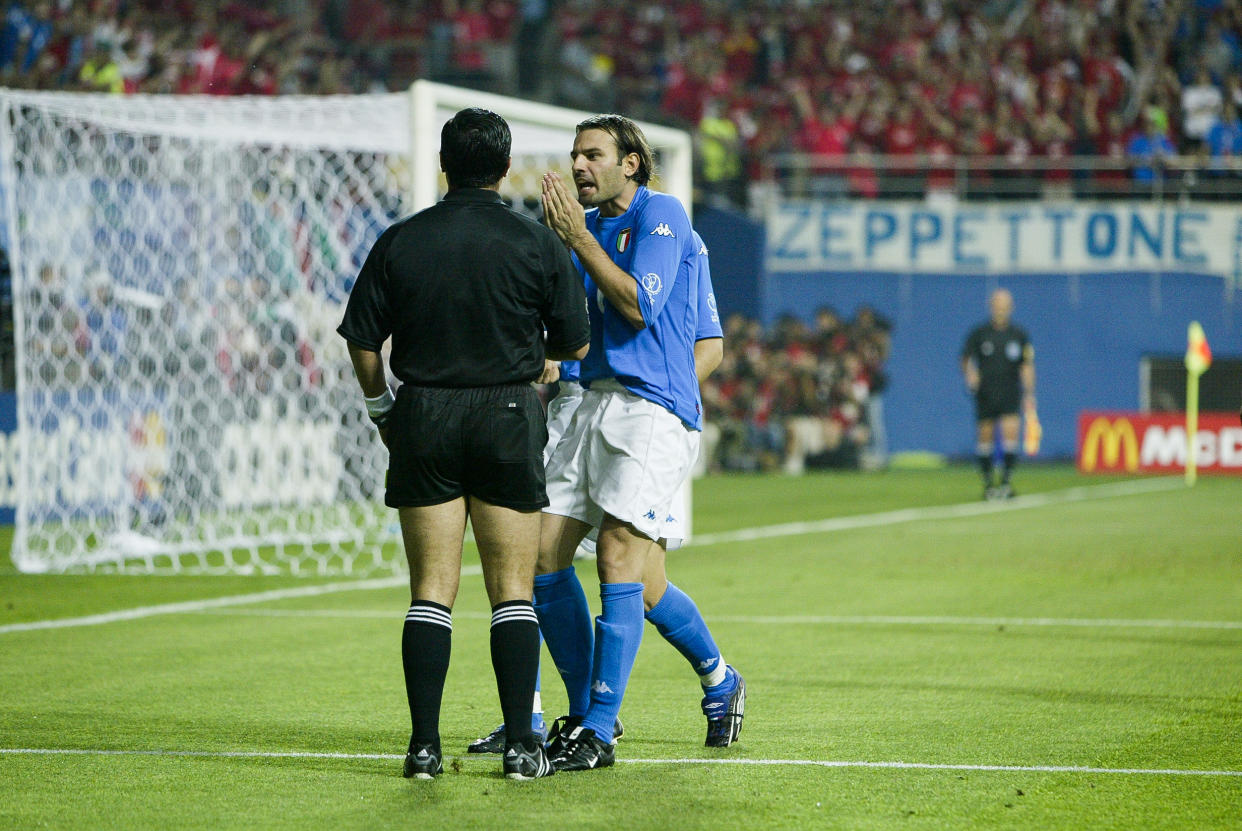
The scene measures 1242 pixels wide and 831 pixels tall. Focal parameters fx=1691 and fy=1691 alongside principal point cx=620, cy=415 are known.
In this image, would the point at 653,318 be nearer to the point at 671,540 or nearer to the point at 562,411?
the point at 562,411

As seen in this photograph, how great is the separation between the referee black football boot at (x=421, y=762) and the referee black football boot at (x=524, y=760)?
7.8 inches

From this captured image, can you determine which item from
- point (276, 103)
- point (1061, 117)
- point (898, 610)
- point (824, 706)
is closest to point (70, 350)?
point (276, 103)

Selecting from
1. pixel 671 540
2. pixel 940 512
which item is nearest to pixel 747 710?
pixel 671 540

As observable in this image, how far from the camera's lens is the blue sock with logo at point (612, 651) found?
4.88 meters

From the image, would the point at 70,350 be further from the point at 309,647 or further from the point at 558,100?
the point at 558,100

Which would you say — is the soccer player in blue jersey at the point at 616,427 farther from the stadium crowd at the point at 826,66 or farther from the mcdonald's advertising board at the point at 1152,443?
the mcdonald's advertising board at the point at 1152,443

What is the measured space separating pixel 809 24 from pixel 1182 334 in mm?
7652

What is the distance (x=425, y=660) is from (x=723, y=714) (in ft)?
3.53

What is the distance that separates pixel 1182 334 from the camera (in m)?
24.8

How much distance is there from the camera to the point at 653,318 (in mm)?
4832

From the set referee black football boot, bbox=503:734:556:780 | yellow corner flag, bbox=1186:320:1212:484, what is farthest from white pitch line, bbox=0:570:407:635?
yellow corner flag, bbox=1186:320:1212:484

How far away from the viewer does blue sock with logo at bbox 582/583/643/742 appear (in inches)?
192

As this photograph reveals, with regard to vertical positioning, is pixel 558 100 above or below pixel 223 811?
above

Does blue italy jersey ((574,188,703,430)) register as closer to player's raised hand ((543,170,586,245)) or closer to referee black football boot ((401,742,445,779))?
player's raised hand ((543,170,586,245))
